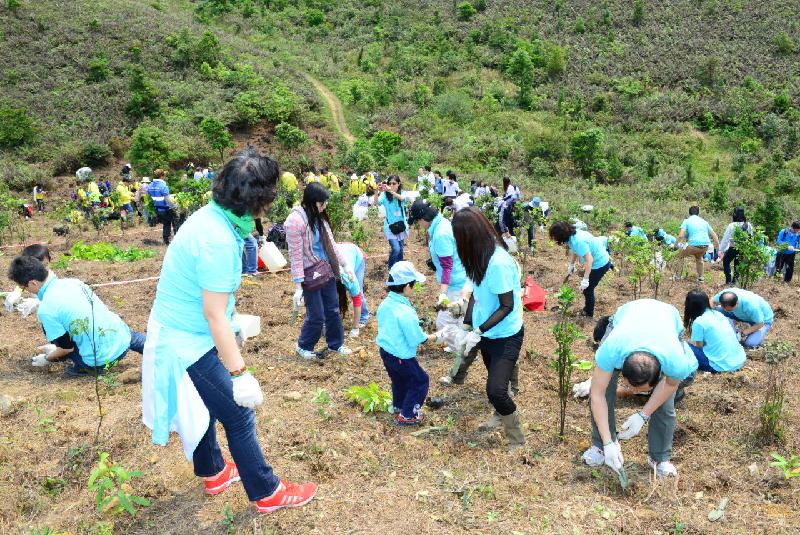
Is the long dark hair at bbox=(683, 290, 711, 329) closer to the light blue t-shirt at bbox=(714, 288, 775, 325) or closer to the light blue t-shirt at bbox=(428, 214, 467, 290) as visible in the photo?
the light blue t-shirt at bbox=(714, 288, 775, 325)

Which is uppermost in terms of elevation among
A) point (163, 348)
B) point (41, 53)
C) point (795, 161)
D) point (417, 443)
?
point (41, 53)

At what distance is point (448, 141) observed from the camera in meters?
25.5

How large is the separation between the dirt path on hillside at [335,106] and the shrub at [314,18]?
8.32 m

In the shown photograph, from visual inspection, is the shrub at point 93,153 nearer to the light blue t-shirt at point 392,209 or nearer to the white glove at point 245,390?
the light blue t-shirt at point 392,209

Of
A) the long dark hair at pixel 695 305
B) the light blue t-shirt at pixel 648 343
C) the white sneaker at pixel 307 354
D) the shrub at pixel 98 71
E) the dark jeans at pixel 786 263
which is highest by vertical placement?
the shrub at pixel 98 71

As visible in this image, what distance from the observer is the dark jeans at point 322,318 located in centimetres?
541

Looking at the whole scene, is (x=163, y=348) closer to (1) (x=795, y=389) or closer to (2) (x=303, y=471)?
(2) (x=303, y=471)

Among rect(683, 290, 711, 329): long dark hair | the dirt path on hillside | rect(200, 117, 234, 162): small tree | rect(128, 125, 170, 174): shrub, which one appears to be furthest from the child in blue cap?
the dirt path on hillside

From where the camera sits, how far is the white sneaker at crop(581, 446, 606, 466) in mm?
3820

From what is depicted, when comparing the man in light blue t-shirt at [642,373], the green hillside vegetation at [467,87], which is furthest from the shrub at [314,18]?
the man in light blue t-shirt at [642,373]

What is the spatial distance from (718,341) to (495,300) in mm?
2360

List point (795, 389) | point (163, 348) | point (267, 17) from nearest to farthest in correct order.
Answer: point (163, 348) → point (795, 389) → point (267, 17)

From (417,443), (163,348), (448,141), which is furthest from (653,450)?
(448,141)

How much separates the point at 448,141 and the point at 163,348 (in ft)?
77.3
